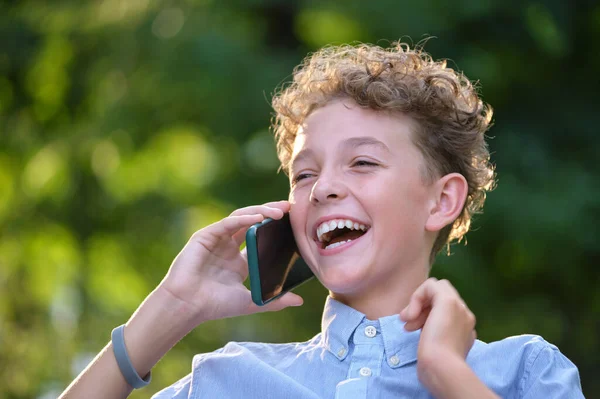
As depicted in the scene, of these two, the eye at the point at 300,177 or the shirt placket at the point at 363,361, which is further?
the eye at the point at 300,177

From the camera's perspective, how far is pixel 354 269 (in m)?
1.90

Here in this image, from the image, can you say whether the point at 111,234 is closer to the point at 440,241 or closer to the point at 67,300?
the point at 67,300

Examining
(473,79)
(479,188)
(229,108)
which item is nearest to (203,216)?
(229,108)

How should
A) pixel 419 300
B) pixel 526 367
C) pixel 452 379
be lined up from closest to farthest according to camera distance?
pixel 452 379, pixel 419 300, pixel 526 367

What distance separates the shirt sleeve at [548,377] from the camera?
178cm

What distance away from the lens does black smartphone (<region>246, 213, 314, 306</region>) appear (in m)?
1.97

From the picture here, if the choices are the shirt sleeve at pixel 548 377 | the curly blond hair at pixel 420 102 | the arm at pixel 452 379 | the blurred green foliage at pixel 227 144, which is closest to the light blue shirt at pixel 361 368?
the shirt sleeve at pixel 548 377

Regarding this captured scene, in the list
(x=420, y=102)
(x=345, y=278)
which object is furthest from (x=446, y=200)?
(x=345, y=278)

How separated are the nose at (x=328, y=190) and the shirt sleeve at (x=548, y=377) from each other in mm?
580

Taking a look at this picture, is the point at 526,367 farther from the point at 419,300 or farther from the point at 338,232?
the point at 338,232

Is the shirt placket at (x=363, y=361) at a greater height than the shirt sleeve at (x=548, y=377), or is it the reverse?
the shirt placket at (x=363, y=361)

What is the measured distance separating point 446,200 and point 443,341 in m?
0.53

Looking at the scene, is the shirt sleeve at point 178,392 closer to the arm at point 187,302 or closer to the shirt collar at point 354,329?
the arm at point 187,302

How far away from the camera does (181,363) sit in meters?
5.91
